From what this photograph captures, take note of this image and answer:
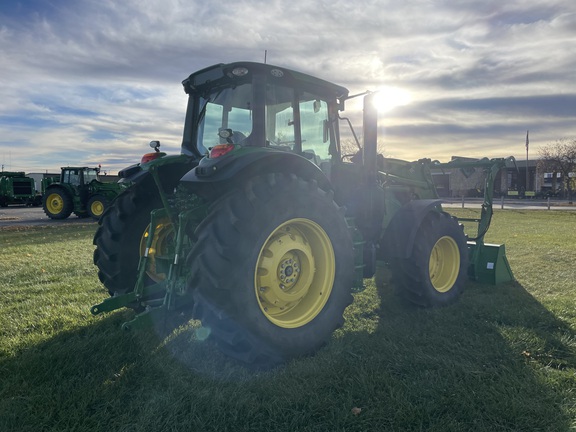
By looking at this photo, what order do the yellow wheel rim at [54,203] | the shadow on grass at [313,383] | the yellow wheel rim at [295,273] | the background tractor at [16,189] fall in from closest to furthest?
the shadow on grass at [313,383] → the yellow wheel rim at [295,273] → the yellow wheel rim at [54,203] → the background tractor at [16,189]

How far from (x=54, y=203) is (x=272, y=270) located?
18.9 meters

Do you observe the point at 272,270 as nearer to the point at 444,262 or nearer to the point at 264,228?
the point at 264,228

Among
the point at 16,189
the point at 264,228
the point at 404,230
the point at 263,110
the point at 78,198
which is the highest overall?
the point at 263,110

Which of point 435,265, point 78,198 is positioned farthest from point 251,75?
point 78,198

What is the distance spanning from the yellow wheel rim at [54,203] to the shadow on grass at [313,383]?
17.2m

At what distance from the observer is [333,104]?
15.3ft

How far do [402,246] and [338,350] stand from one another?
5.33ft

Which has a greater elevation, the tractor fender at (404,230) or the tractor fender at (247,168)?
the tractor fender at (247,168)

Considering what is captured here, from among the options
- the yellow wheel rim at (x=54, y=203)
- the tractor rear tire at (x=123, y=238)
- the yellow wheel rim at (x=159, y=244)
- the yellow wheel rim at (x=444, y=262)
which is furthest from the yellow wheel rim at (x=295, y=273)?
the yellow wheel rim at (x=54, y=203)

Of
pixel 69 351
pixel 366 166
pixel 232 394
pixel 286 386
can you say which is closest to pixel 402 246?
pixel 366 166

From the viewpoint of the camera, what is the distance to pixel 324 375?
3033 mm

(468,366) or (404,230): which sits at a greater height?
(404,230)

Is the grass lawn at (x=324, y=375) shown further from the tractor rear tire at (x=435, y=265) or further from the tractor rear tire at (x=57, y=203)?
the tractor rear tire at (x=57, y=203)

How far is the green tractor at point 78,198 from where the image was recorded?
18750 millimetres
